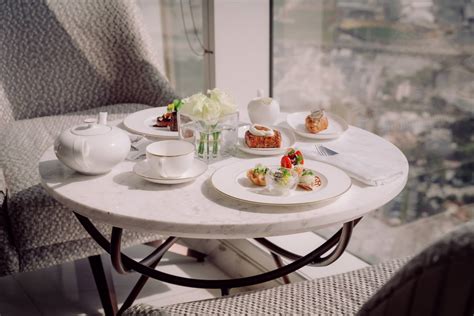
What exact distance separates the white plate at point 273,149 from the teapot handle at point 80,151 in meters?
0.38

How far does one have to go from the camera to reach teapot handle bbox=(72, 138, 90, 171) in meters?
1.08

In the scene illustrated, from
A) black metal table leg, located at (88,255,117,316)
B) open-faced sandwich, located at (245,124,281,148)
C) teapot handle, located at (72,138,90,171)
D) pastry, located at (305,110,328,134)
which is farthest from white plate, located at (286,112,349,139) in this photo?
black metal table leg, located at (88,255,117,316)

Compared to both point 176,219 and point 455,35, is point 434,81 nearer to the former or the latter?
point 455,35

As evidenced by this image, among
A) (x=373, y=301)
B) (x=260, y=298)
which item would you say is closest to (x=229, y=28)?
(x=260, y=298)

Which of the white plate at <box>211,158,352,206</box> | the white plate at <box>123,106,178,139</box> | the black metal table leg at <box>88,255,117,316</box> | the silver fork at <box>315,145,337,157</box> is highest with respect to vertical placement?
the white plate at <box>123,106,178,139</box>

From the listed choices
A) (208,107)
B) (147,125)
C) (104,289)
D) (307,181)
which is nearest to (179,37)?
(147,125)

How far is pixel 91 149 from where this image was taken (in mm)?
1080

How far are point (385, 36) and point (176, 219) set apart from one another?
1174 millimetres

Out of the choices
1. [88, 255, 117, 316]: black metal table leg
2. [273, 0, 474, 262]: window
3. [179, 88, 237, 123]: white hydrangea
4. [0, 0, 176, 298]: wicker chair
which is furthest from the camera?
[0, 0, 176, 298]: wicker chair

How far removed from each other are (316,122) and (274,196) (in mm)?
422

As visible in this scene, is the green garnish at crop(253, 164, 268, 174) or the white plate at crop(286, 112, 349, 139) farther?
the white plate at crop(286, 112, 349, 139)

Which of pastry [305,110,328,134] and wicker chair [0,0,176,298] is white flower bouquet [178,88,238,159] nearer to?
pastry [305,110,328,134]

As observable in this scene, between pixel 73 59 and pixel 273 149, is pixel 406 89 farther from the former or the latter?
pixel 73 59

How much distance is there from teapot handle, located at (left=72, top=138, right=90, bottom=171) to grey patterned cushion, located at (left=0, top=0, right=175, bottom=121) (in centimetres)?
111
